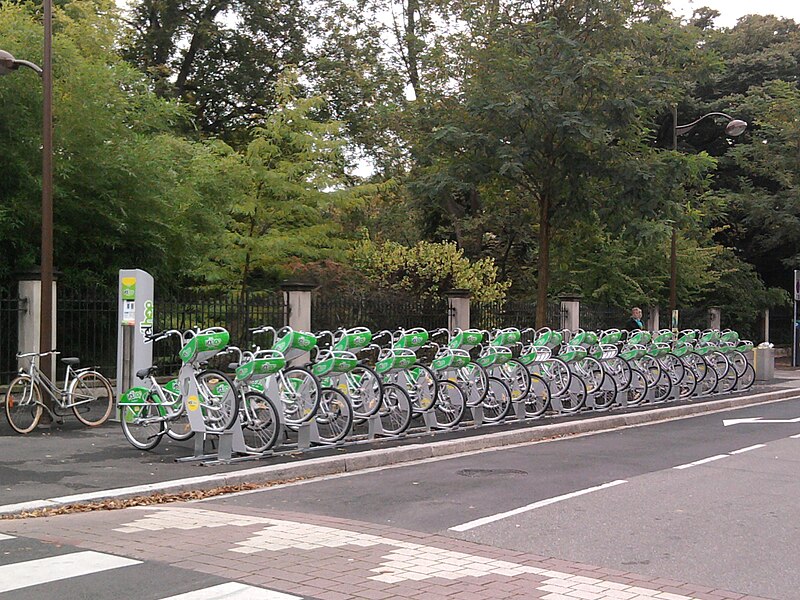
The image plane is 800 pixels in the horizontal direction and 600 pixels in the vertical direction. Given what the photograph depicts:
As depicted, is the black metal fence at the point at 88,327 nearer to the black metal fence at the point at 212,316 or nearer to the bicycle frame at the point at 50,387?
the black metal fence at the point at 212,316

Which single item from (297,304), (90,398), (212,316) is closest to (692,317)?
(297,304)

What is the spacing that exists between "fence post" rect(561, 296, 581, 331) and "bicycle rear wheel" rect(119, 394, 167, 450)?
1512cm

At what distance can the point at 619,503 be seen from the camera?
28.7ft

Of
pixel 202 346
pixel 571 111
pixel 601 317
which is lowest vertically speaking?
pixel 202 346

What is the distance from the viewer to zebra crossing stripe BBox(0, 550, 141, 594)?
19.0 ft

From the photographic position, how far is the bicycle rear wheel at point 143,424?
11141mm

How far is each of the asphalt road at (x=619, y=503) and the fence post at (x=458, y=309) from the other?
843 centimetres

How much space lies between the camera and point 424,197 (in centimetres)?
2189

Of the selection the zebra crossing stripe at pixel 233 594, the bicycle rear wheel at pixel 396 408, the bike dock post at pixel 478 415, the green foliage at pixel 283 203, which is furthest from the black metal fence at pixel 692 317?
the zebra crossing stripe at pixel 233 594

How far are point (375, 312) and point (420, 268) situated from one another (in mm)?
4787

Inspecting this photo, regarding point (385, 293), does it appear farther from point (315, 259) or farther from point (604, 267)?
point (604, 267)

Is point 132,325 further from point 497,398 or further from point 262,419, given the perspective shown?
point 497,398

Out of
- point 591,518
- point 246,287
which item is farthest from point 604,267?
point 591,518

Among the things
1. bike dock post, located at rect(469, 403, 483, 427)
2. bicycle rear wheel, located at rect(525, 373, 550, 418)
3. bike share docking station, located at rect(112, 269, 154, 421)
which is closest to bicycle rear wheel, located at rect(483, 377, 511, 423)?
bike dock post, located at rect(469, 403, 483, 427)
